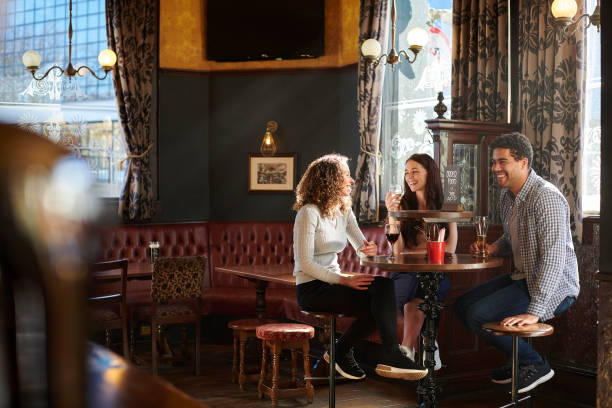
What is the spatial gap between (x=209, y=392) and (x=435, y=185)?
6.97 ft

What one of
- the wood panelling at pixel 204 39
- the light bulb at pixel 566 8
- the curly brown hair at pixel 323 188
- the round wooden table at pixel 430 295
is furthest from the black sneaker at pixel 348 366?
the wood panelling at pixel 204 39

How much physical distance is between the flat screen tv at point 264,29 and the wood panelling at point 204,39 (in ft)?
0.35

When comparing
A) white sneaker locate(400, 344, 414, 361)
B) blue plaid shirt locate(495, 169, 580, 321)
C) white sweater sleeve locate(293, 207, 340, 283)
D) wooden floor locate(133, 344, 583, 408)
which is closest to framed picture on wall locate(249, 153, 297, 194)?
wooden floor locate(133, 344, 583, 408)

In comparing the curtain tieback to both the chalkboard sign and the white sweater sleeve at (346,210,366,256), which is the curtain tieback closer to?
the white sweater sleeve at (346,210,366,256)

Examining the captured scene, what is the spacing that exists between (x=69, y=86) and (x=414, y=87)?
11.9 ft

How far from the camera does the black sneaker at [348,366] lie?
3912 mm

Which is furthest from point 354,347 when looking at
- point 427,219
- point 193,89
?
point 193,89

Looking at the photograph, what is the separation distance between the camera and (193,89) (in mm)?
7441

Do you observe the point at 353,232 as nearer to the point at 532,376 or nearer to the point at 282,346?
the point at 282,346

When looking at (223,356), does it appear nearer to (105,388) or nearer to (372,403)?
(372,403)

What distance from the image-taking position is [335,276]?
376 cm

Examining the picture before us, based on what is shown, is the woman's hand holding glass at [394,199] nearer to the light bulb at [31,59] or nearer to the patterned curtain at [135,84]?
the patterned curtain at [135,84]

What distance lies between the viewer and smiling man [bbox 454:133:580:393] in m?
3.39

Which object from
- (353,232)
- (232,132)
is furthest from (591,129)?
(232,132)
